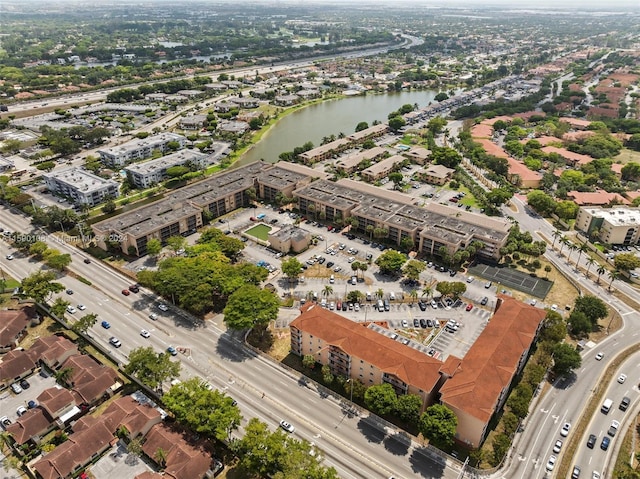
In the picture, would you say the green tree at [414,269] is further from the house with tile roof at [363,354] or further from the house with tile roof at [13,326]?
the house with tile roof at [13,326]

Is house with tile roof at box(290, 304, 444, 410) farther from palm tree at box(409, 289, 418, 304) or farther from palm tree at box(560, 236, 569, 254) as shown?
palm tree at box(560, 236, 569, 254)

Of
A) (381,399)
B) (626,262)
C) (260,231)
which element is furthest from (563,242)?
(260,231)

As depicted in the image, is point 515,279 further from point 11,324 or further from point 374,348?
point 11,324

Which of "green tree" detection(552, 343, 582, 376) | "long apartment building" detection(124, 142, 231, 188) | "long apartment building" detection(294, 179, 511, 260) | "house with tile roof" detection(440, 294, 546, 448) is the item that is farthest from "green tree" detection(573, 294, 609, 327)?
"long apartment building" detection(124, 142, 231, 188)

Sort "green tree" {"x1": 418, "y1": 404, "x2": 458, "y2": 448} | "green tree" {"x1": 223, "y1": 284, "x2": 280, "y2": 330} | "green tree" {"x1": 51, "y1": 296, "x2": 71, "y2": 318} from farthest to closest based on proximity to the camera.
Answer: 1. "green tree" {"x1": 51, "y1": 296, "x2": 71, "y2": 318}
2. "green tree" {"x1": 223, "y1": 284, "x2": 280, "y2": 330}
3. "green tree" {"x1": 418, "y1": 404, "x2": 458, "y2": 448}

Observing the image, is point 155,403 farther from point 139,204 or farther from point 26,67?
point 26,67

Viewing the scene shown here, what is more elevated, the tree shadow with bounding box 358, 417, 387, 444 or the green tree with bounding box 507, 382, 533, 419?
the green tree with bounding box 507, 382, 533, 419

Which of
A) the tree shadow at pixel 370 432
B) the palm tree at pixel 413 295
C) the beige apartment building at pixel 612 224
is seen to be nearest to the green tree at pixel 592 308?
the palm tree at pixel 413 295

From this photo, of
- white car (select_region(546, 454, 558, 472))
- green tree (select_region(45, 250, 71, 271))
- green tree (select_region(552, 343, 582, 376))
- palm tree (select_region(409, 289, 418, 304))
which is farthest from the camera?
green tree (select_region(45, 250, 71, 271))

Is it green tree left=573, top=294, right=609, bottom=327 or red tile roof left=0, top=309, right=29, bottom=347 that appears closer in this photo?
red tile roof left=0, top=309, right=29, bottom=347
